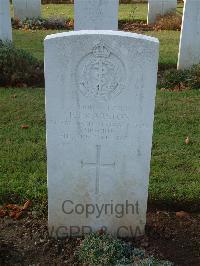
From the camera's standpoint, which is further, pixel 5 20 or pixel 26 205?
pixel 5 20

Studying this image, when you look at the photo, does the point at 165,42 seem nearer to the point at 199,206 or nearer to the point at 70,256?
the point at 199,206

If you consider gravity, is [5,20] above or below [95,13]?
below

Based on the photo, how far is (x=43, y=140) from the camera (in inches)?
222

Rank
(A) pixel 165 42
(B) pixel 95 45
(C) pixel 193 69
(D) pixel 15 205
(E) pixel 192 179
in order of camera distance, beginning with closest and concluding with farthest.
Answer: (B) pixel 95 45
(D) pixel 15 205
(E) pixel 192 179
(C) pixel 193 69
(A) pixel 165 42

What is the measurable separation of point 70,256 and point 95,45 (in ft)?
5.54

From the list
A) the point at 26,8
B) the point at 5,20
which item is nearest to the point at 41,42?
the point at 5,20

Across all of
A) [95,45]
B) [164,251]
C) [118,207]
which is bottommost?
[164,251]

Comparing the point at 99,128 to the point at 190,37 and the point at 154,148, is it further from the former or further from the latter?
the point at 190,37

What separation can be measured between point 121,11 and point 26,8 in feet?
12.1

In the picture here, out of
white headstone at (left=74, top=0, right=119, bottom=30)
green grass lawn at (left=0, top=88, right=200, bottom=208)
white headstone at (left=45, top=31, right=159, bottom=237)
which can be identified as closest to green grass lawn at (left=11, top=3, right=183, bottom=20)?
white headstone at (left=74, top=0, right=119, bottom=30)

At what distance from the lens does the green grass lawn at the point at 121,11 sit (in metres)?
14.9

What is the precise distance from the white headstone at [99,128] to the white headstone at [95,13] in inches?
206

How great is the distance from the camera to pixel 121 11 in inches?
630

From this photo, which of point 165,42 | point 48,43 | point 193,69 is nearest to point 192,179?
point 48,43
